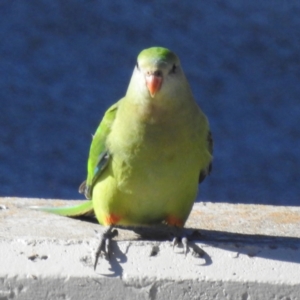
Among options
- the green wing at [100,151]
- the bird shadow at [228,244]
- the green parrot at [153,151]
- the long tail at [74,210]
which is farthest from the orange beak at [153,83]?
the long tail at [74,210]

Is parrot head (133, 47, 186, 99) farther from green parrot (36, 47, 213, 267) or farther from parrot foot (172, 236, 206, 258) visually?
parrot foot (172, 236, 206, 258)

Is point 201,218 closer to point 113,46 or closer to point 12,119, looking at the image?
point 12,119

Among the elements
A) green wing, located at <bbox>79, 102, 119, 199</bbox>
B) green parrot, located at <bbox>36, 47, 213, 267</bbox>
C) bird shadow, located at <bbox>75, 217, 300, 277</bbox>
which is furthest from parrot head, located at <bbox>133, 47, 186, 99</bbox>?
bird shadow, located at <bbox>75, 217, 300, 277</bbox>

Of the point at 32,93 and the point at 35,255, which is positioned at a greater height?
the point at 32,93

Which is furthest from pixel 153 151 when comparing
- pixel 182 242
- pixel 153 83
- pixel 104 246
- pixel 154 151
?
pixel 104 246

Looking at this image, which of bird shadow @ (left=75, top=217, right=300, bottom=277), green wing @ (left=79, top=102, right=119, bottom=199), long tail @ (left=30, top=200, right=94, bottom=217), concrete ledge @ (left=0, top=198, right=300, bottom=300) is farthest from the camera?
long tail @ (left=30, top=200, right=94, bottom=217)

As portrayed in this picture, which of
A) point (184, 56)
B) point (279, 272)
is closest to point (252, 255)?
point (279, 272)

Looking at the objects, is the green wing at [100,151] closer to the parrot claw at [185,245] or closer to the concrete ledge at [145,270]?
the concrete ledge at [145,270]
